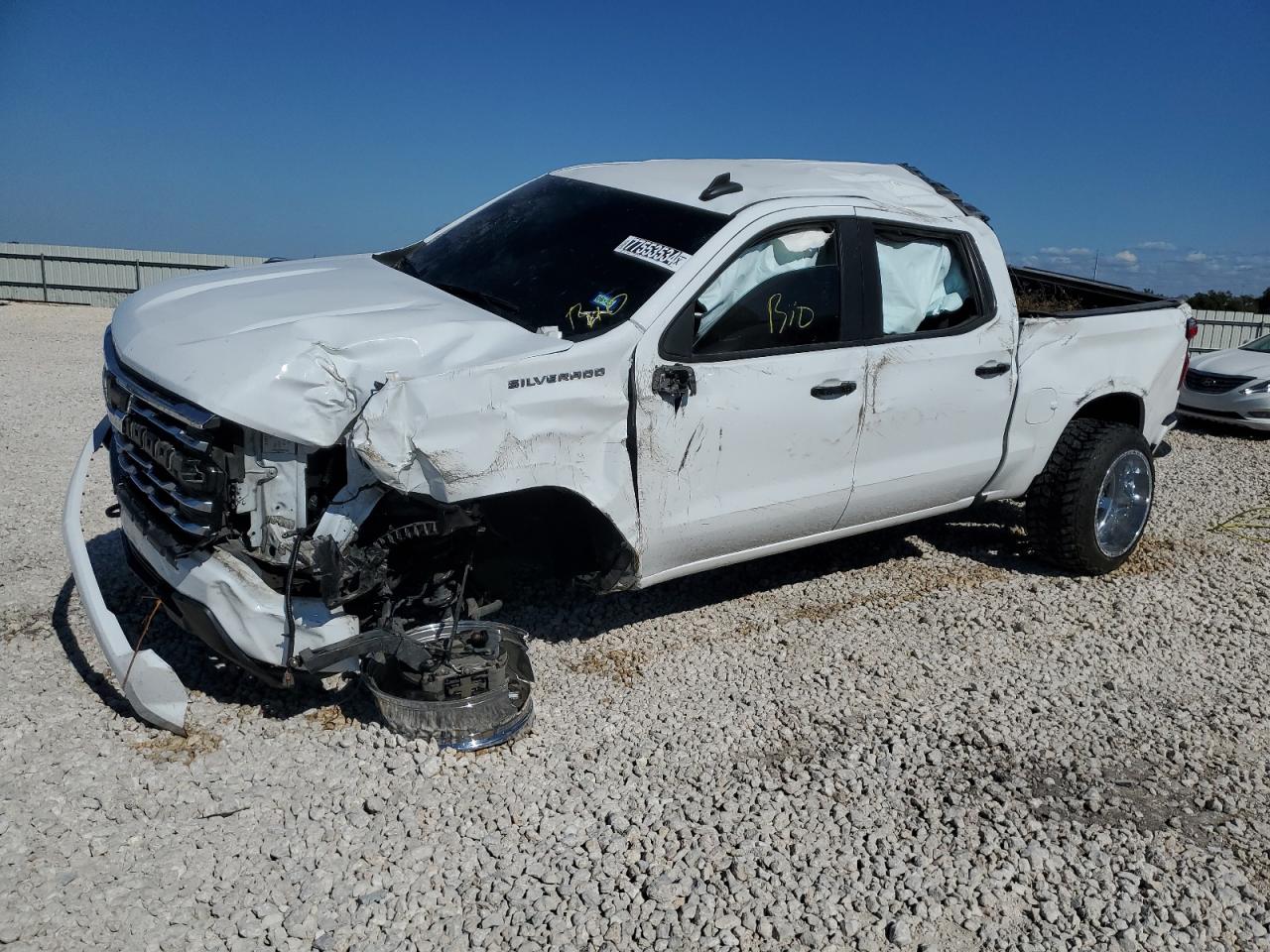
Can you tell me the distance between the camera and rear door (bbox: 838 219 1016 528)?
465 cm

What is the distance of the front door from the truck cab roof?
262mm

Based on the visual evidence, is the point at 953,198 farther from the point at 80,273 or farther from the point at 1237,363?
the point at 80,273

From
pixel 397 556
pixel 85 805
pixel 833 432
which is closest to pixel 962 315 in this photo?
pixel 833 432

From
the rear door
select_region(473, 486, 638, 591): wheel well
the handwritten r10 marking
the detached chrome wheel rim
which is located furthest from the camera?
the detached chrome wheel rim

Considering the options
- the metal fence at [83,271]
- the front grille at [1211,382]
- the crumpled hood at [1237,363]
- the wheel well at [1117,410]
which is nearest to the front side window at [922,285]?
the wheel well at [1117,410]

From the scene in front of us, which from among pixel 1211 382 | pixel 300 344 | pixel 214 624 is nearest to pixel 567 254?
pixel 300 344

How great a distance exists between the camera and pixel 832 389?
14.5ft

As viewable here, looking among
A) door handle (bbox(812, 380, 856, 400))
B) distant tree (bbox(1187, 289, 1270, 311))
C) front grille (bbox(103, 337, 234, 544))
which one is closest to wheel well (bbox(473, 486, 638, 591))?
front grille (bbox(103, 337, 234, 544))

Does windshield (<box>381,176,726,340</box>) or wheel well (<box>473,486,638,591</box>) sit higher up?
windshield (<box>381,176,726,340</box>)

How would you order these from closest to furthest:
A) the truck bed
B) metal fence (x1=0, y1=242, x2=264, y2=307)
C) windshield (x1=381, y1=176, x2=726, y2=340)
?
1. windshield (x1=381, y1=176, x2=726, y2=340)
2. the truck bed
3. metal fence (x1=0, y1=242, x2=264, y2=307)

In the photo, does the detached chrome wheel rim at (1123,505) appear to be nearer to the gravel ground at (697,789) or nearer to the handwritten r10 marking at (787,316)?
the gravel ground at (697,789)

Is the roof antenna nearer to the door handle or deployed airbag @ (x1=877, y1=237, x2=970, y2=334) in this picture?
deployed airbag @ (x1=877, y1=237, x2=970, y2=334)

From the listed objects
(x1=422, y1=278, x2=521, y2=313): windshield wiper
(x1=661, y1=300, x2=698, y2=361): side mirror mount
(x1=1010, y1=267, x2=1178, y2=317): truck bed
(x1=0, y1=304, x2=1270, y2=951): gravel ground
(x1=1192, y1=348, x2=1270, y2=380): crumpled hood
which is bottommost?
(x1=0, y1=304, x2=1270, y2=951): gravel ground

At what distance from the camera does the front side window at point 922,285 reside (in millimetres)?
4762
